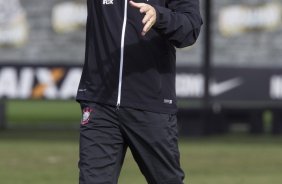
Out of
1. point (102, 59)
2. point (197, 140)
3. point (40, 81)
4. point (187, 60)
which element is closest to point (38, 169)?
point (197, 140)

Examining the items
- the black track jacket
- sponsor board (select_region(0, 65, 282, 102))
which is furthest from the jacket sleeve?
sponsor board (select_region(0, 65, 282, 102))

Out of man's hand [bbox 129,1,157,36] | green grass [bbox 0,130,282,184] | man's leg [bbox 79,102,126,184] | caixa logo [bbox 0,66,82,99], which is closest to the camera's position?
man's hand [bbox 129,1,157,36]

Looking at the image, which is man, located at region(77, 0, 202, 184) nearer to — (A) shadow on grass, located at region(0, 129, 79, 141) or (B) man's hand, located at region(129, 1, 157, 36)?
(B) man's hand, located at region(129, 1, 157, 36)

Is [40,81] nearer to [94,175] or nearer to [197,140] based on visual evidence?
[197,140]

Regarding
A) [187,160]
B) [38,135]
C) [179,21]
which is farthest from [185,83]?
[179,21]

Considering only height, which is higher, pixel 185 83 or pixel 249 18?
pixel 249 18

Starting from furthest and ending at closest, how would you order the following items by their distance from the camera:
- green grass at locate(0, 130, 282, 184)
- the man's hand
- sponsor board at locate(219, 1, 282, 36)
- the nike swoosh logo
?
1. sponsor board at locate(219, 1, 282, 36)
2. the nike swoosh logo
3. green grass at locate(0, 130, 282, 184)
4. the man's hand

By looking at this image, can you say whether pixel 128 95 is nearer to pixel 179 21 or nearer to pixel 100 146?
pixel 100 146

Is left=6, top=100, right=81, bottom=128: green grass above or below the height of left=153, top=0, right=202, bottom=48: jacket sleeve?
below

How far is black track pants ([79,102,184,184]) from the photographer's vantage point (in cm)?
560

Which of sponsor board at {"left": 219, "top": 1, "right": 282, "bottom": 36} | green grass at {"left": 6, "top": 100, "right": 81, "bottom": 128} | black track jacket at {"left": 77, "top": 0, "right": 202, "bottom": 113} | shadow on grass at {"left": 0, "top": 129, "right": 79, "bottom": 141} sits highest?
black track jacket at {"left": 77, "top": 0, "right": 202, "bottom": 113}

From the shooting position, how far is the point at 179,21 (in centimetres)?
544

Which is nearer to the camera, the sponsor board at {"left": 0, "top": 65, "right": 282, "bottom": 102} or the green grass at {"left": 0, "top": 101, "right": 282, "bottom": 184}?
the green grass at {"left": 0, "top": 101, "right": 282, "bottom": 184}

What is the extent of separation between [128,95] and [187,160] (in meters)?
8.25
